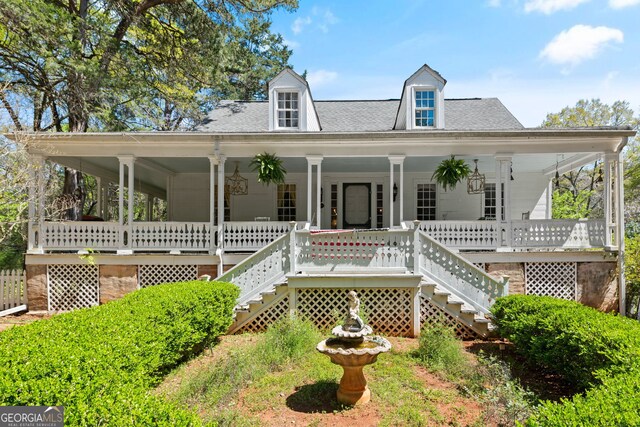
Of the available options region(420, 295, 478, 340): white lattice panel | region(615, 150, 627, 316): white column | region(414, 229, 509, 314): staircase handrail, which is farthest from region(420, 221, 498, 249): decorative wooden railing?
region(615, 150, 627, 316): white column

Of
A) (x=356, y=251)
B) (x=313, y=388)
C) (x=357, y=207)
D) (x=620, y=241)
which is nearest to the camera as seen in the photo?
(x=313, y=388)

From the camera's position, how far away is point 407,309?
26.8ft

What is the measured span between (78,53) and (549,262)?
17.5 metres

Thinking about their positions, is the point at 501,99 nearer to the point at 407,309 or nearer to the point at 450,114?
the point at 450,114

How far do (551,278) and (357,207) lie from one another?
701 centimetres

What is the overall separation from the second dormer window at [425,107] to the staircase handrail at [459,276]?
5616 millimetres

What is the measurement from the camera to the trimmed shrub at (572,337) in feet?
13.9

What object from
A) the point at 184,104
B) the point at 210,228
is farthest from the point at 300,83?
the point at 184,104

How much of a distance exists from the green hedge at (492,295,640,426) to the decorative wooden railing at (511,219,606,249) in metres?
3.65

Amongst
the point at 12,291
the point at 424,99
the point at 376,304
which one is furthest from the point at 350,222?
the point at 12,291

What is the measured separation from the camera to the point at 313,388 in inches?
212

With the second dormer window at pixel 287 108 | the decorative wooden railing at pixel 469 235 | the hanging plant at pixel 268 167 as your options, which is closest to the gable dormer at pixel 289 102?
the second dormer window at pixel 287 108

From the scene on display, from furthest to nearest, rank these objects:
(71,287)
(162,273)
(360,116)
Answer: (360,116), (162,273), (71,287)

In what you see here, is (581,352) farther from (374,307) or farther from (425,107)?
(425,107)
